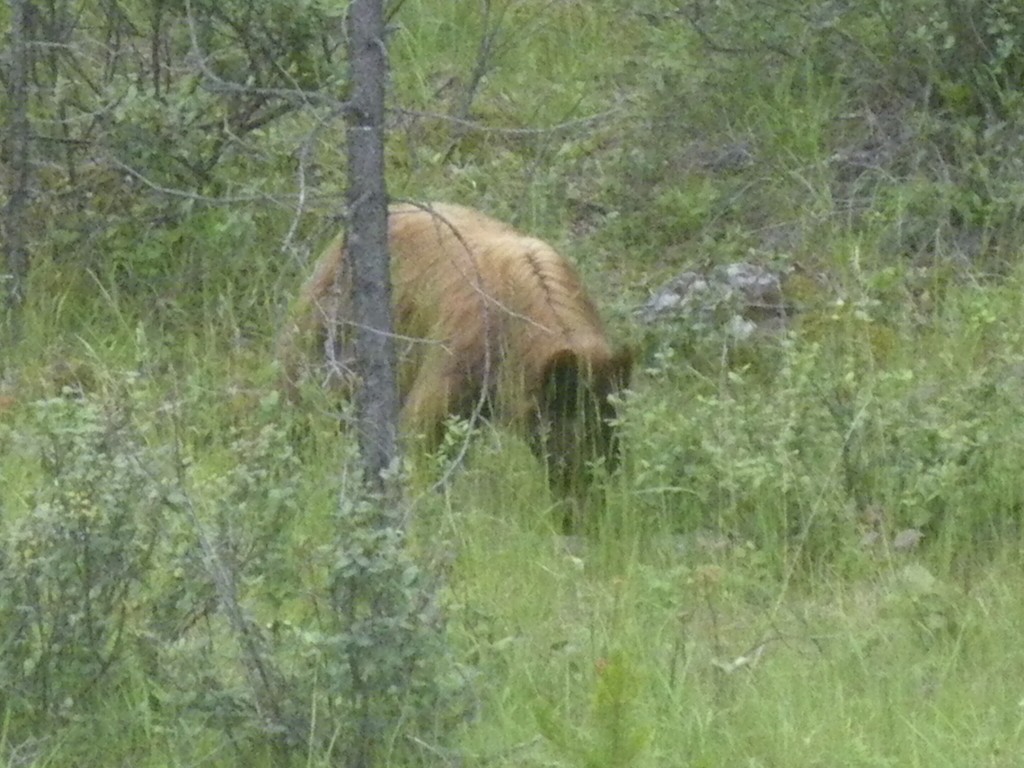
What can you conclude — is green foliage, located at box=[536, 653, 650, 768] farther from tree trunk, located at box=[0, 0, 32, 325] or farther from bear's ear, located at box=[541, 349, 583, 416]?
tree trunk, located at box=[0, 0, 32, 325]

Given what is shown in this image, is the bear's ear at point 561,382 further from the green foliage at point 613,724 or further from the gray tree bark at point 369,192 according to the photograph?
the green foliage at point 613,724

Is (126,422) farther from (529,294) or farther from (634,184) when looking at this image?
(634,184)

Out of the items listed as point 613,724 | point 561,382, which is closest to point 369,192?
point 561,382

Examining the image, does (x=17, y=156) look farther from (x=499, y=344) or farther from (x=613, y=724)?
(x=613, y=724)

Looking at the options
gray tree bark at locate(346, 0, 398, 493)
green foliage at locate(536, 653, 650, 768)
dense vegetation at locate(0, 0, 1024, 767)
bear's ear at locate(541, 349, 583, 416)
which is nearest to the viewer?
green foliage at locate(536, 653, 650, 768)

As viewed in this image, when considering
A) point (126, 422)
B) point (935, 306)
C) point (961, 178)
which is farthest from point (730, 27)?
point (126, 422)

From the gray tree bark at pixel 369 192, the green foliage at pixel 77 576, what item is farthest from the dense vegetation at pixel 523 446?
the gray tree bark at pixel 369 192

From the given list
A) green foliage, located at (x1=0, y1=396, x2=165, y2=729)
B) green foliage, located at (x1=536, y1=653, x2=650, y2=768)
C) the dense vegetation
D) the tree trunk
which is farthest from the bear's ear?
the tree trunk

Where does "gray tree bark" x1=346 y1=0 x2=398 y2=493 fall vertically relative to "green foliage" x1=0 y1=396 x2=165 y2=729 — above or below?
above

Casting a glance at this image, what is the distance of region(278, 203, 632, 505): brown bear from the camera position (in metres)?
6.75

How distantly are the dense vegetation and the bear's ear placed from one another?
0.68 feet

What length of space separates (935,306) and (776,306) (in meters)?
0.66

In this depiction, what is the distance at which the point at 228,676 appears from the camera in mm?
4727

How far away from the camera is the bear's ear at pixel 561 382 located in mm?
6695
